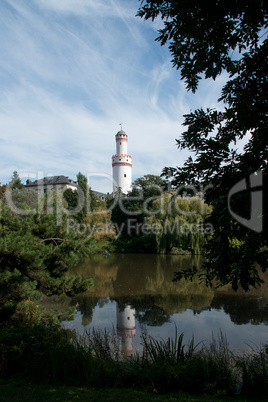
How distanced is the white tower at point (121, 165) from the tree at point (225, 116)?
45382mm

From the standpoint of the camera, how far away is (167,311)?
11.4m

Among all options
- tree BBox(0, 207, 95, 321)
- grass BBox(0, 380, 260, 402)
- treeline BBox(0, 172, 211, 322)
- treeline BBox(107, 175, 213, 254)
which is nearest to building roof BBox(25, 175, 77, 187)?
treeline BBox(0, 172, 211, 322)

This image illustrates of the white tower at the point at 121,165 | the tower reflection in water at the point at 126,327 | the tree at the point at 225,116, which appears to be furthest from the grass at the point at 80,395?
the white tower at the point at 121,165

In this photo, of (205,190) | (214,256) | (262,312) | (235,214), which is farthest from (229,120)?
(262,312)

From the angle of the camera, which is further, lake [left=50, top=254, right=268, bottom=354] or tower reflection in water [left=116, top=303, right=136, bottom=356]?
lake [left=50, top=254, right=268, bottom=354]

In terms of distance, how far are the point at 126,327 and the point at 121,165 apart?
4138 centimetres

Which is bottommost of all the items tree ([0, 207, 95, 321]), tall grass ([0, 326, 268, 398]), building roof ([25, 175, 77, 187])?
tall grass ([0, 326, 268, 398])

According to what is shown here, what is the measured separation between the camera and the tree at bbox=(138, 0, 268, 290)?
329 cm

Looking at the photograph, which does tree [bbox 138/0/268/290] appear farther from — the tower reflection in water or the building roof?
the building roof

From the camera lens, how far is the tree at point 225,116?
3295mm

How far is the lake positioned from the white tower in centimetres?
3284

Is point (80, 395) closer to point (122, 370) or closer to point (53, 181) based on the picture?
point (122, 370)

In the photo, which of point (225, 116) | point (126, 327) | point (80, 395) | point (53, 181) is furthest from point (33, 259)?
point (53, 181)

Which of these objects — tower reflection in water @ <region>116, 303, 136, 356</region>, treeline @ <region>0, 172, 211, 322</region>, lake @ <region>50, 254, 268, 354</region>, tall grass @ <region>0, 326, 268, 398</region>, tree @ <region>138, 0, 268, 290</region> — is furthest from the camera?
lake @ <region>50, 254, 268, 354</region>
